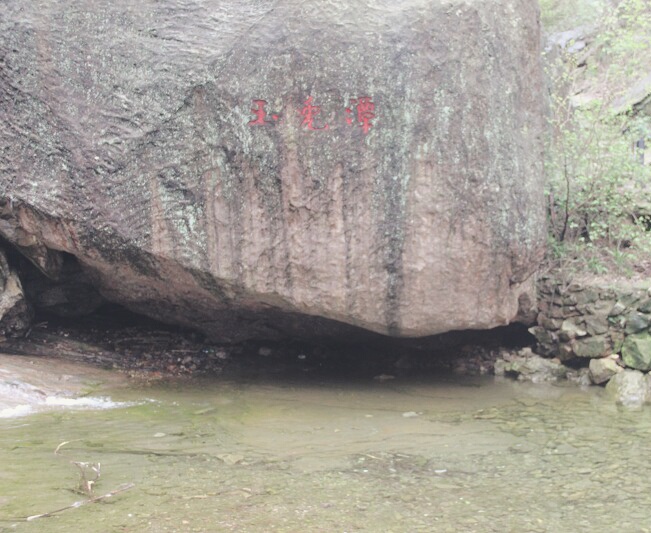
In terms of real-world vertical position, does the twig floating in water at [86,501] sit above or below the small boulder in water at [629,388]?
below

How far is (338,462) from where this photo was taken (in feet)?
15.1

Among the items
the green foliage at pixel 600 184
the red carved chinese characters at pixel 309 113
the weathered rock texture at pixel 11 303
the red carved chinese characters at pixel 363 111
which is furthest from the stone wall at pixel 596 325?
the weathered rock texture at pixel 11 303

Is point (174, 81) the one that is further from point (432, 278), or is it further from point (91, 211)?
point (432, 278)

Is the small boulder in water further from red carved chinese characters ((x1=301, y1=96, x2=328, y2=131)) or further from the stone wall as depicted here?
red carved chinese characters ((x1=301, y1=96, x2=328, y2=131))

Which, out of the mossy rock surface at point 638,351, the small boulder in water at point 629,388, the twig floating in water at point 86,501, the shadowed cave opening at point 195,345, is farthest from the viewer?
the shadowed cave opening at point 195,345

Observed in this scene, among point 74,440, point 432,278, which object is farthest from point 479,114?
point 74,440

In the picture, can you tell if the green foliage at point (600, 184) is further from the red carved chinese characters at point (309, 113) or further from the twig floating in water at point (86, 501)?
the twig floating in water at point (86, 501)

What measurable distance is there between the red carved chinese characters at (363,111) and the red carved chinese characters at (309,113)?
238mm

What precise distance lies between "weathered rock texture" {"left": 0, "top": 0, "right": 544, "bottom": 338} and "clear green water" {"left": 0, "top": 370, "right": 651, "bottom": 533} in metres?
1.02

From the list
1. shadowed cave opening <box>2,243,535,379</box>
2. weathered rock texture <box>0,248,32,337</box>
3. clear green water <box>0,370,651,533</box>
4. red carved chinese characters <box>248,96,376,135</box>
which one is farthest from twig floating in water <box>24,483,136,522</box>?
weathered rock texture <box>0,248,32,337</box>

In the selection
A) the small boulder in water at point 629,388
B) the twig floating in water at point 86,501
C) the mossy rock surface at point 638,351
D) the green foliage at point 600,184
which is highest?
the green foliage at point 600,184

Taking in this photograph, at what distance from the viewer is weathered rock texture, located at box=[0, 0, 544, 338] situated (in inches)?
234

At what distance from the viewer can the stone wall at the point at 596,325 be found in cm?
678

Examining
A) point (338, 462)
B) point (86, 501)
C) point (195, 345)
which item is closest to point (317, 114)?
point (338, 462)
